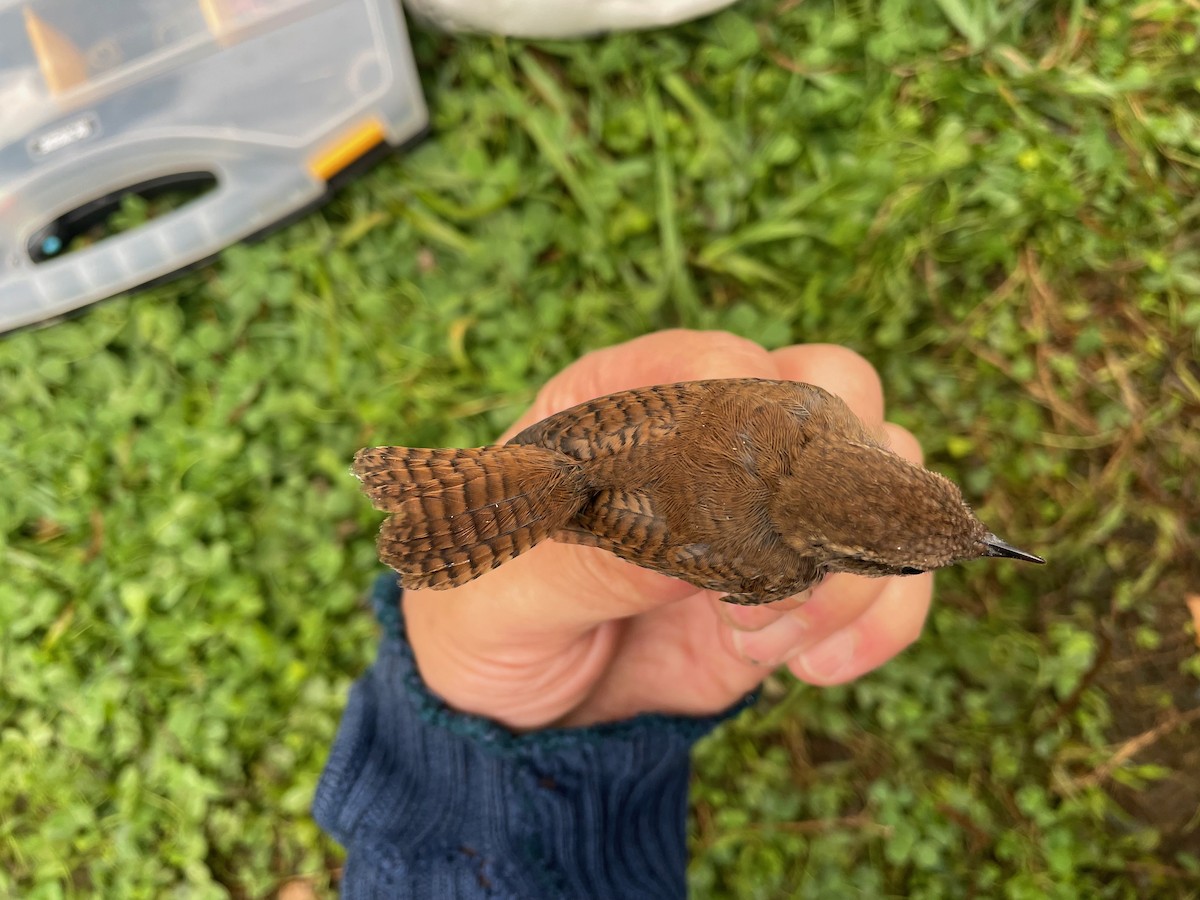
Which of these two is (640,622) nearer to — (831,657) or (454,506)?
(831,657)

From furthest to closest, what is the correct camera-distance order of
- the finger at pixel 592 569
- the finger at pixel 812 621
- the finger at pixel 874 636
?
the finger at pixel 874 636, the finger at pixel 812 621, the finger at pixel 592 569

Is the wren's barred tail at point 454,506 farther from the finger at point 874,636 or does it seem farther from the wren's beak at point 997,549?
the finger at point 874,636

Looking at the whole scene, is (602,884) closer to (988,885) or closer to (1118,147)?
(988,885)

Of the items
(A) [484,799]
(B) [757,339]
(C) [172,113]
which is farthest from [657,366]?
(C) [172,113]

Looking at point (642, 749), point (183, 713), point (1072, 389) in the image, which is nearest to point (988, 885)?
point (642, 749)

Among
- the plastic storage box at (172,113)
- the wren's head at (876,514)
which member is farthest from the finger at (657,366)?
the plastic storage box at (172,113)

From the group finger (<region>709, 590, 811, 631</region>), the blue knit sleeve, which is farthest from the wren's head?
the blue knit sleeve
